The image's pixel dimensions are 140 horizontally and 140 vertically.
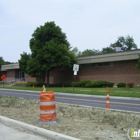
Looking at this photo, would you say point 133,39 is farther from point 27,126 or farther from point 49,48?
point 27,126

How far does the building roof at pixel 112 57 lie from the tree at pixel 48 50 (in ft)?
6.76

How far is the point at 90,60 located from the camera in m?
41.6

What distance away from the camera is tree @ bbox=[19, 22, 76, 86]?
132ft

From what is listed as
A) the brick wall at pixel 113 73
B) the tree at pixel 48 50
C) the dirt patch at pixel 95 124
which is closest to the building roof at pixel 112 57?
the brick wall at pixel 113 73

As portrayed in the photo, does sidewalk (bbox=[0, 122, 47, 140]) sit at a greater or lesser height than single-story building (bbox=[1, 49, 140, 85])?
lesser

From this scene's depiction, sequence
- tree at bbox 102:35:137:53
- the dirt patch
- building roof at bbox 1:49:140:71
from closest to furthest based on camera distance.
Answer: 1. the dirt patch
2. building roof at bbox 1:49:140:71
3. tree at bbox 102:35:137:53

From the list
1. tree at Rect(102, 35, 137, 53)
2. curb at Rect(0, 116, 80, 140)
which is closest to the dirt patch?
curb at Rect(0, 116, 80, 140)

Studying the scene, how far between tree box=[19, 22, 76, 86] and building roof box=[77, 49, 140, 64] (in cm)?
206

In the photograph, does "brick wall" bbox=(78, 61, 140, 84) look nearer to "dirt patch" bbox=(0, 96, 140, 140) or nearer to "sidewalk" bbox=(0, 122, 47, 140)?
"dirt patch" bbox=(0, 96, 140, 140)

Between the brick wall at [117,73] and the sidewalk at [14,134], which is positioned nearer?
the sidewalk at [14,134]

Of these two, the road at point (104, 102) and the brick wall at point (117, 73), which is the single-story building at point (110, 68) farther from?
the road at point (104, 102)

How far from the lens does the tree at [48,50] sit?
132 feet

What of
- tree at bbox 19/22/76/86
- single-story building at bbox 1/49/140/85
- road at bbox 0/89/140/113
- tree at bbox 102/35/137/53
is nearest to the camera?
road at bbox 0/89/140/113

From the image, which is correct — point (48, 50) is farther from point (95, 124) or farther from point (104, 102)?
point (95, 124)
